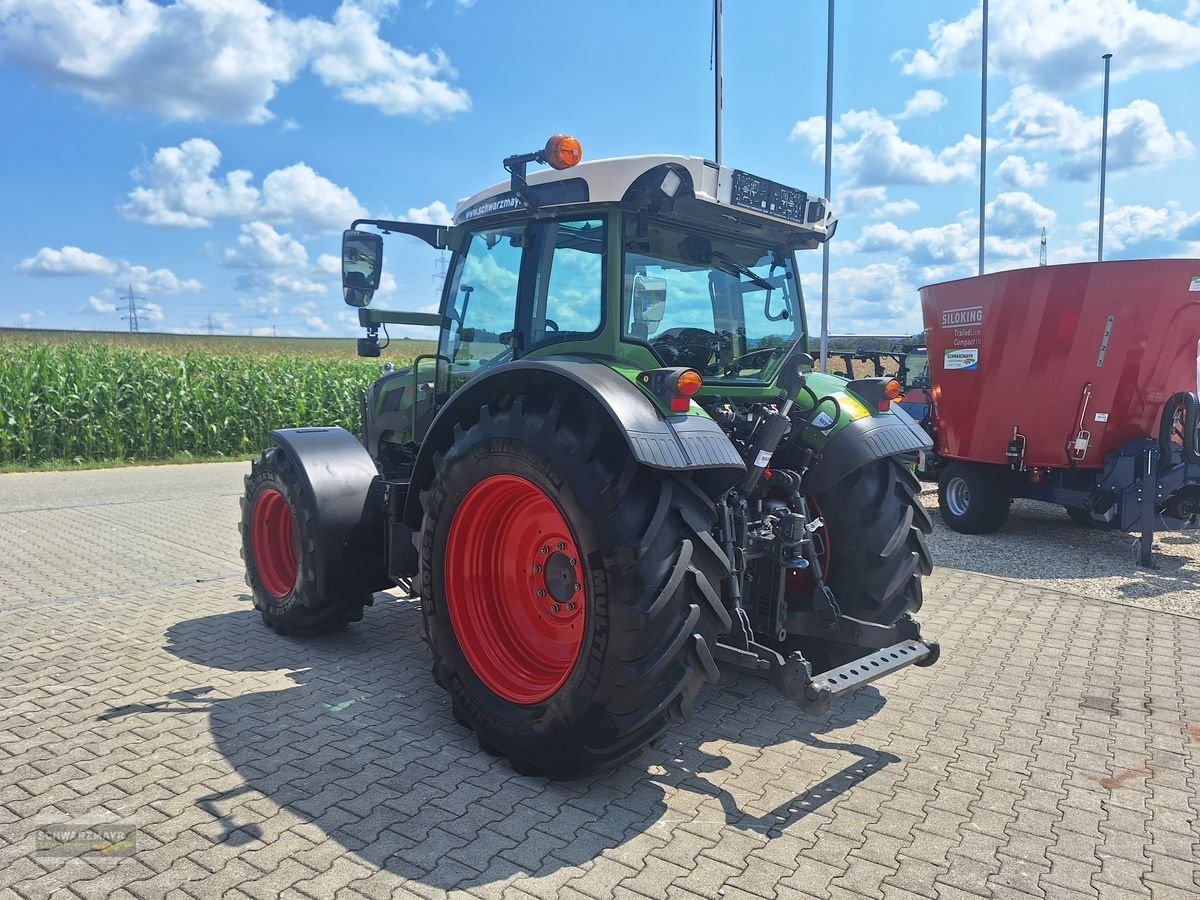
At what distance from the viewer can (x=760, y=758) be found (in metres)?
3.54

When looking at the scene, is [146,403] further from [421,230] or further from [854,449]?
[854,449]

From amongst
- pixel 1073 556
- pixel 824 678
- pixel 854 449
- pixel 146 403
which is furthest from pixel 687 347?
pixel 146 403

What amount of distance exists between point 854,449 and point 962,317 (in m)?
5.73

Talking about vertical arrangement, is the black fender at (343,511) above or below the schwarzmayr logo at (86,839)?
above

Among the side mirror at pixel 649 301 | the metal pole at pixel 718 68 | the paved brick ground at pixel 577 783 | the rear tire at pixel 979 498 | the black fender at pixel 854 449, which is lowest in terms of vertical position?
the paved brick ground at pixel 577 783

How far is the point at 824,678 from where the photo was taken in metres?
3.21

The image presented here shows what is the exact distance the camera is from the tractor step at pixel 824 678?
3086 millimetres

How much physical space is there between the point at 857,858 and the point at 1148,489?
5.97 meters

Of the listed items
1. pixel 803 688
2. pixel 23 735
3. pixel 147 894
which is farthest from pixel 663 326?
pixel 23 735

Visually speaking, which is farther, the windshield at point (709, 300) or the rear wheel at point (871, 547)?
the rear wheel at point (871, 547)

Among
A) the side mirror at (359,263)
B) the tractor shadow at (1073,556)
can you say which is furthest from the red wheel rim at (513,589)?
the tractor shadow at (1073,556)

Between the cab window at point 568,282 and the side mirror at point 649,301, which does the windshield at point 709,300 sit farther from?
the cab window at point 568,282

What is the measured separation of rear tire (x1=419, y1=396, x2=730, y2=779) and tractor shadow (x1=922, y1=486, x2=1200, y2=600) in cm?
493

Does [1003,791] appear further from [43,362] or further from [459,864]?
[43,362]
